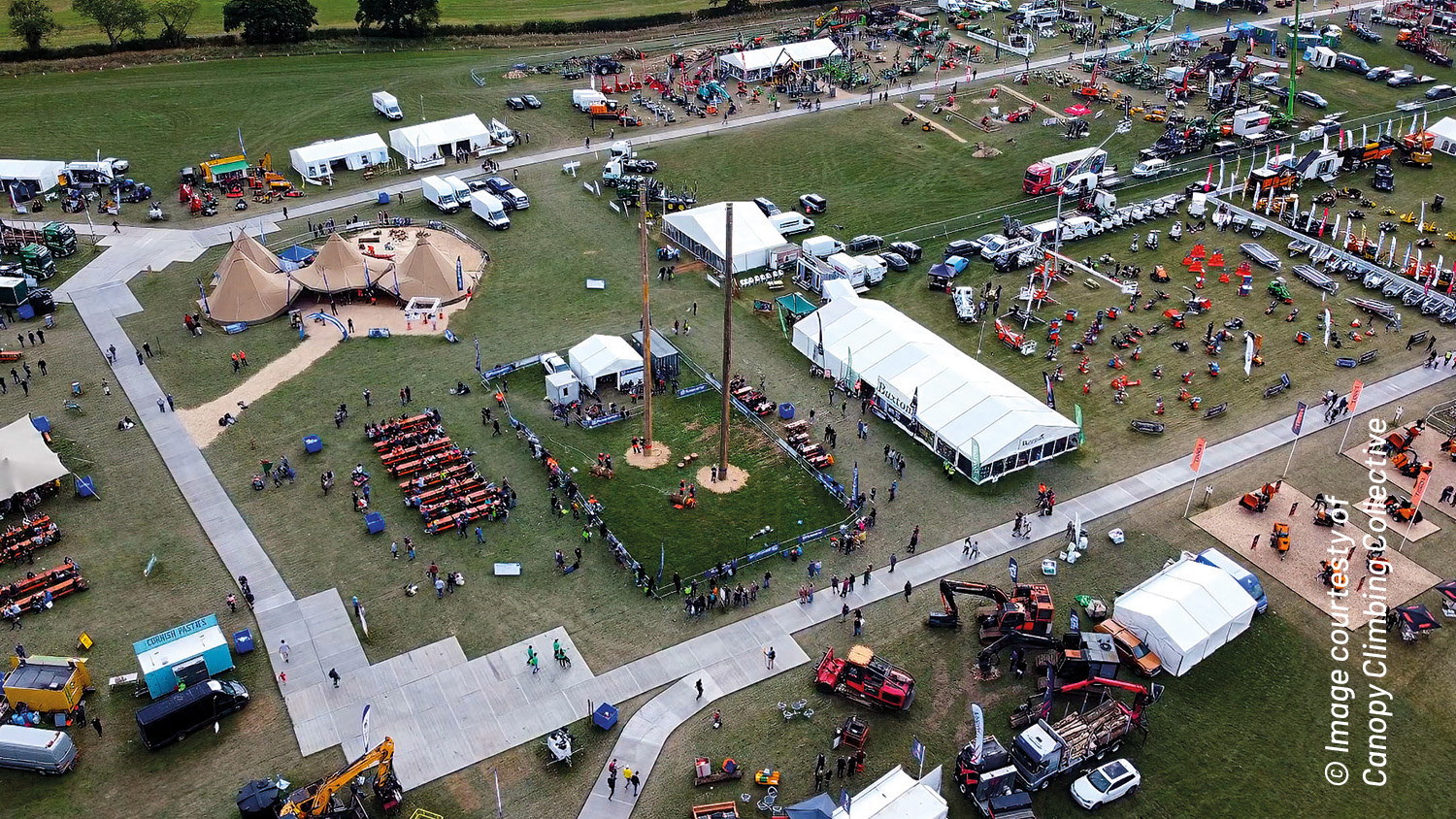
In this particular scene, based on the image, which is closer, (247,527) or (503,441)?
(247,527)

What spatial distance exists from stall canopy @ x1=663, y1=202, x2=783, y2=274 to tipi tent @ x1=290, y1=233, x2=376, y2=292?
21312mm

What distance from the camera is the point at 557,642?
47.5 meters

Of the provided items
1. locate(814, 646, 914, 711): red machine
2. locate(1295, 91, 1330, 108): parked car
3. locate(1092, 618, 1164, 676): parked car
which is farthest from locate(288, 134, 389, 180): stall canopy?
locate(1295, 91, 1330, 108): parked car

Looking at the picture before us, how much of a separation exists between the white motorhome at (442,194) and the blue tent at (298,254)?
1114 centimetres

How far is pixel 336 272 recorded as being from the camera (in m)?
74.7

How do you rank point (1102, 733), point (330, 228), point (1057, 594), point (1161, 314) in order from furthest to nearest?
point (330, 228), point (1161, 314), point (1057, 594), point (1102, 733)

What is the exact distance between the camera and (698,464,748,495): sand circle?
189ft

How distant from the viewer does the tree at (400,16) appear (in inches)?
4648

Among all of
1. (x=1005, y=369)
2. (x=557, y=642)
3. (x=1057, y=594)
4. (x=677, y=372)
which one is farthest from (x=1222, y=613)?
(x=677, y=372)

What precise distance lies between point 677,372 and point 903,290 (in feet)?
62.9

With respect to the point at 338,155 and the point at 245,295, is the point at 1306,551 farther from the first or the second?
the point at 338,155

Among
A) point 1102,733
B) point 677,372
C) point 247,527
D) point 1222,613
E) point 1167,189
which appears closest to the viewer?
point 1102,733

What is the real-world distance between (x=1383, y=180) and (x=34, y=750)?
98.8m

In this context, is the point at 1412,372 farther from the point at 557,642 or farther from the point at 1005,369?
the point at 557,642
